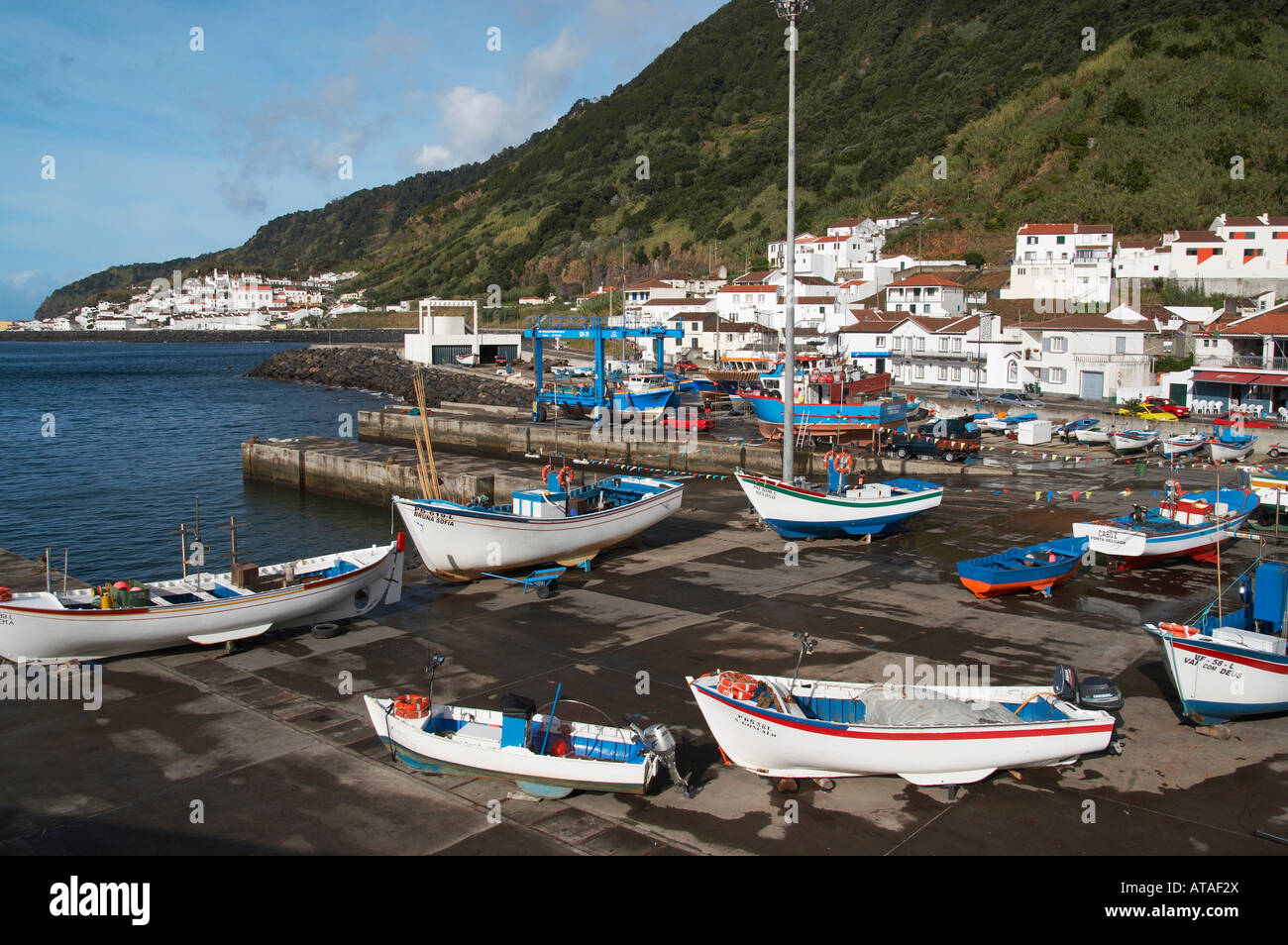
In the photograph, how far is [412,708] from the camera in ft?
32.6

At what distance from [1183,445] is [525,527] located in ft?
77.2

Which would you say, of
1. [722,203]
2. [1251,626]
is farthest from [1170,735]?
[722,203]

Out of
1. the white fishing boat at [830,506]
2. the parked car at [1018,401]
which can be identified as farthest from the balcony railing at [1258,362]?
the white fishing boat at [830,506]

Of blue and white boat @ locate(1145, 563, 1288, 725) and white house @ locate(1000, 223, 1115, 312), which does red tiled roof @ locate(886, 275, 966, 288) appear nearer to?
white house @ locate(1000, 223, 1115, 312)

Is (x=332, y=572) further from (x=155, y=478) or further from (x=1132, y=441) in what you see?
(x=155, y=478)

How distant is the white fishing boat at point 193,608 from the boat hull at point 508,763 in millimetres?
4857

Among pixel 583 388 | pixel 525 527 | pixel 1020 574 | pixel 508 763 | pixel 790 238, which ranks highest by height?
pixel 790 238

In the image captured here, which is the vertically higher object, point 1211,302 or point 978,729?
point 1211,302

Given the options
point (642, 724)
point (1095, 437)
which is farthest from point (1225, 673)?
point (1095, 437)

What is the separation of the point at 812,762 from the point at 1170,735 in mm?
4622

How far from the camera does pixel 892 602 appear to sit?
1598cm

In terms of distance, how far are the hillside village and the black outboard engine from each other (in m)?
31.7

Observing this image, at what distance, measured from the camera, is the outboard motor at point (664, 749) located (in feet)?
30.4
